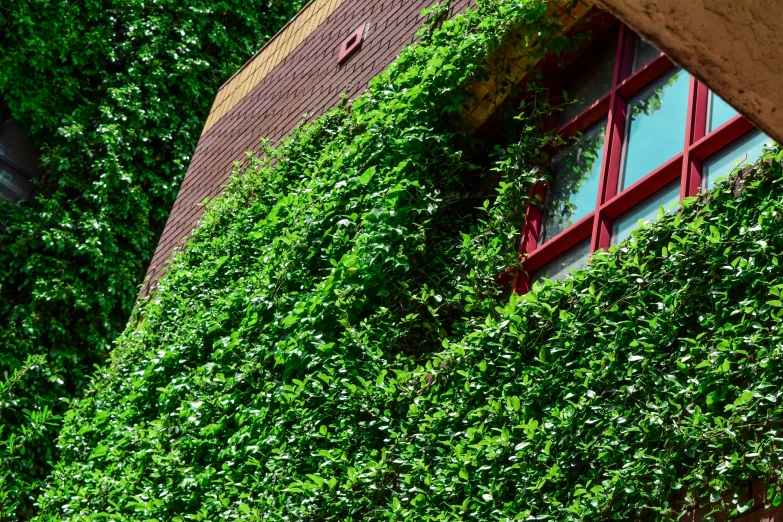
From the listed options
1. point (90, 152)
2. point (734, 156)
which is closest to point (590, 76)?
point (734, 156)

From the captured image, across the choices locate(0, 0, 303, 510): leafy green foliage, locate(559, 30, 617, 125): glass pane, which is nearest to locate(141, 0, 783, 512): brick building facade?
locate(559, 30, 617, 125): glass pane

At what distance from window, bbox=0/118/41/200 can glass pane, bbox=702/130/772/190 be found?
1135cm

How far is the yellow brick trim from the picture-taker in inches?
Result: 346

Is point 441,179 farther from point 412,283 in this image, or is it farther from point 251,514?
point 251,514

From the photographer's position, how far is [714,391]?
3.36 metres

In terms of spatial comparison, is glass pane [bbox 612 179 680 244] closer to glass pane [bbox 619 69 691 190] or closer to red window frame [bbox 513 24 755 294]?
red window frame [bbox 513 24 755 294]

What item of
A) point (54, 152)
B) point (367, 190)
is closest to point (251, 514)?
point (367, 190)

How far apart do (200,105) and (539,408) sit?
472 inches

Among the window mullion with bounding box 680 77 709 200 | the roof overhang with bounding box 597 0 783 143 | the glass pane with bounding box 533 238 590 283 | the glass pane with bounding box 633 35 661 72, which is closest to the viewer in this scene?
the roof overhang with bounding box 597 0 783 143

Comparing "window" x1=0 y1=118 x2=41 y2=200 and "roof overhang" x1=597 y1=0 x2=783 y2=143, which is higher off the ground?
"window" x1=0 y1=118 x2=41 y2=200

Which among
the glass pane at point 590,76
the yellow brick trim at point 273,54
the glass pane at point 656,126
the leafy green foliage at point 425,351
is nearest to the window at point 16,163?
the yellow brick trim at point 273,54

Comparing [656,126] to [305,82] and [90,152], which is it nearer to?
[305,82]

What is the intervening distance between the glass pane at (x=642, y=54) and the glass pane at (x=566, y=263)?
1.03 meters

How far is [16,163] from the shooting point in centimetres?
1378
